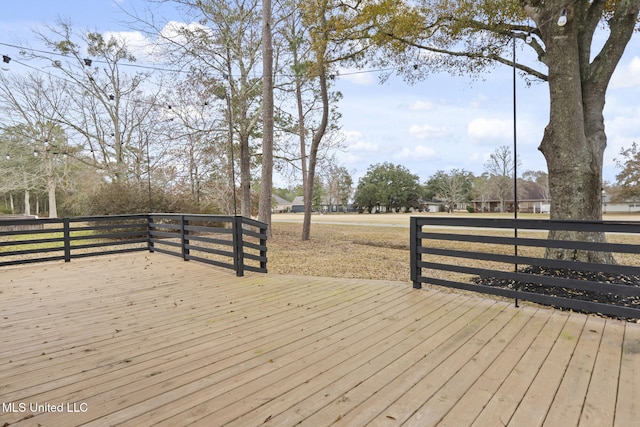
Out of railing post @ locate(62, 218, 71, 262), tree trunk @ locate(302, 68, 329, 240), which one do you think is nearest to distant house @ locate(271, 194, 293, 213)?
tree trunk @ locate(302, 68, 329, 240)

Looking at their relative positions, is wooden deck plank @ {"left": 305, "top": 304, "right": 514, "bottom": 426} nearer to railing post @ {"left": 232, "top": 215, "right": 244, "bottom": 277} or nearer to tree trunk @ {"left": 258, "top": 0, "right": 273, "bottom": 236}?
railing post @ {"left": 232, "top": 215, "right": 244, "bottom": 277}

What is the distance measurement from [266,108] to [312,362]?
7.67 meters

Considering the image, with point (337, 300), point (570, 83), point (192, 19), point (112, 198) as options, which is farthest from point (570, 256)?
point (112, 198)

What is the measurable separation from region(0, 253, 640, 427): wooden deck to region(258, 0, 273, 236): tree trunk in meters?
5.55

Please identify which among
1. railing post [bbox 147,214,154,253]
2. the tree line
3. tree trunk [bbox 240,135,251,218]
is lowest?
railing post [bbox 147,214,154,253]

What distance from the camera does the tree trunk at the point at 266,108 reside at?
832 centimetres

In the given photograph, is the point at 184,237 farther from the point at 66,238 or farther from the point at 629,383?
the point at 629,383

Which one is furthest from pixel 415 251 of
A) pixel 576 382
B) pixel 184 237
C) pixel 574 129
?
pixel 184 237

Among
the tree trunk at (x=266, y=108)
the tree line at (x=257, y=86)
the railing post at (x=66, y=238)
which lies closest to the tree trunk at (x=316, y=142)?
the tree line at (x=257, y=86)

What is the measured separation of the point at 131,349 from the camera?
2.42 metres

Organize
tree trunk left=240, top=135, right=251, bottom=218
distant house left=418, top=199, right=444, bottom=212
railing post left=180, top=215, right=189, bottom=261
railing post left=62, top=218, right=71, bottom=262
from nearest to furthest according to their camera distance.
Result: railing post left=180, top=215, right=189, bottom=261 < railing post left=62, top=218, right=71, bottom=262 < tree trunk left=240, top=135, right=251, bottom=218 < distant house left=418, top=199, right=444, bottom=212

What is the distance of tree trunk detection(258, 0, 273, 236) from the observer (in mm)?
8320

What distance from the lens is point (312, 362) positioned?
2158 millimetres

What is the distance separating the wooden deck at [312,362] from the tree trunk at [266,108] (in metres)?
5.55
